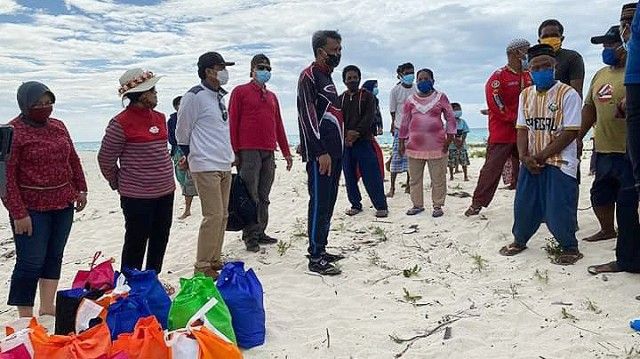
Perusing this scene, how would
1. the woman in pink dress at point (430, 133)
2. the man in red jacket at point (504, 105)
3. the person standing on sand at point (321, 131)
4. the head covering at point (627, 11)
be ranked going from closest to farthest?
the head covering at point (627, 11) → the person standing on sand at point (321, 131) → the man in red jacket at point (504, 105) → the woman in pink dress at point (430, 133)

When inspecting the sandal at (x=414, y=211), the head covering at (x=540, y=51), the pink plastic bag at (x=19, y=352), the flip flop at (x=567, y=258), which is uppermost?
the head covering at (x=540, y=51)

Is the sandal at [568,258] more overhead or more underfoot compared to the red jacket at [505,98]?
more underfoot

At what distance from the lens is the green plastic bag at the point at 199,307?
3.18 metres

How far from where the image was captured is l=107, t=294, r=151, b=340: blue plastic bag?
3168 millimetres

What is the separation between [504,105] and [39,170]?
464cm

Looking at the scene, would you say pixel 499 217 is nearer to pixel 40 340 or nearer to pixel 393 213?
pixel 393 213

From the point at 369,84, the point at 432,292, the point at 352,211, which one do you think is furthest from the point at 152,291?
the point at 369,84

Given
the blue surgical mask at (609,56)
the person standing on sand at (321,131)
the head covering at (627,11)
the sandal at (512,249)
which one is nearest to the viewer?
the head covering at (627,11)

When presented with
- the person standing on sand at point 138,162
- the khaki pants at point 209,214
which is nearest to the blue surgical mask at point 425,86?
the khaki pants at point 209,214

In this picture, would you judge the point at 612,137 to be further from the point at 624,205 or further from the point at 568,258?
the point at 568,258

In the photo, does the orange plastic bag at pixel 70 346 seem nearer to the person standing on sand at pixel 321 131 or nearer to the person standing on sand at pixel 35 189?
the person standing on sand at pixel 35 189

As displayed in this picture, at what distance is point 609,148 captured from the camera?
4512mm

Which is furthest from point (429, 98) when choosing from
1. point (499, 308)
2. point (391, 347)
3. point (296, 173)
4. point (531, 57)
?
point (296, 173)

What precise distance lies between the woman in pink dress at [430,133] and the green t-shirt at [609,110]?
2.21 metres
